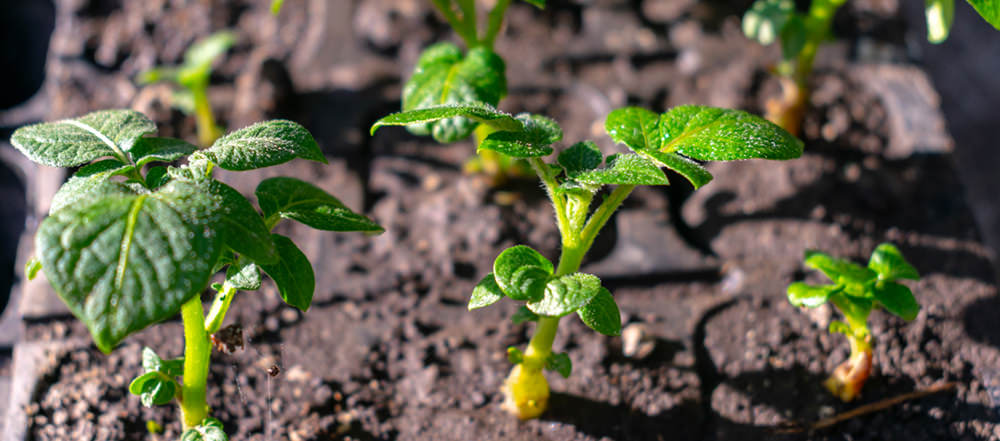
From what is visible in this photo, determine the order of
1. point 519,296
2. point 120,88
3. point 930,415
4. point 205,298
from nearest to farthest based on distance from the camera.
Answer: point 519,296
point 930,415
point 205,298
point 120,88

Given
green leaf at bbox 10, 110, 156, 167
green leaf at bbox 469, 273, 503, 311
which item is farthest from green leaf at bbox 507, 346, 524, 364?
green leaf at bbox 10, 110, 156, 167

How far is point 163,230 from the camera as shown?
2.70 feet

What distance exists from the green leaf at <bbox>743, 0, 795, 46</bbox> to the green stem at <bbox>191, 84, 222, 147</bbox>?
3.99 ft

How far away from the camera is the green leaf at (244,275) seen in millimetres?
997

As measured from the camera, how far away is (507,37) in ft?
6.82

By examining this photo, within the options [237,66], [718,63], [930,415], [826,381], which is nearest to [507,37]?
[718,63]

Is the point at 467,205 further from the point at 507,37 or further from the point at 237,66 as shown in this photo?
the point at 237,66

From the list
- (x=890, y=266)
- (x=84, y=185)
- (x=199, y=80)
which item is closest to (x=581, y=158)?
(x=890, y=266)

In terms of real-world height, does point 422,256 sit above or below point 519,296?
below

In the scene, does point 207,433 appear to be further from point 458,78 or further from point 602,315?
point 458,78

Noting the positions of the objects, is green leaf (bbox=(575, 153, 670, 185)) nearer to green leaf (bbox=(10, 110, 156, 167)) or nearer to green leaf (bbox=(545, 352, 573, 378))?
green leaf (bbox=(545, 352, 573, 378))

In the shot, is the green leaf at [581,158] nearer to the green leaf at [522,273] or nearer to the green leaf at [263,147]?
the green leaf at [522,273]

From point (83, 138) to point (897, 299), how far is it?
117 centimetres

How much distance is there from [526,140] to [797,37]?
91 cm
